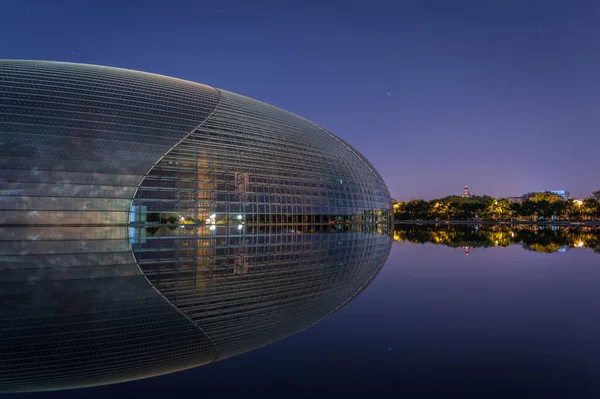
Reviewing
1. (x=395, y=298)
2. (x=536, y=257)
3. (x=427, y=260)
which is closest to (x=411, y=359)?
(x=395, y=298)

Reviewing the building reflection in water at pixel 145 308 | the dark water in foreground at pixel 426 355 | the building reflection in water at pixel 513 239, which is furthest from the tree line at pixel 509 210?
the dark water in foreground at pixel 426 355

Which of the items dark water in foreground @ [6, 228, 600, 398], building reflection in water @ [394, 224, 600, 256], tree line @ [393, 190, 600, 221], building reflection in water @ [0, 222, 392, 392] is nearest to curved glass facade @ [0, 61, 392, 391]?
building reflection in water @ [0, 222, 392, 392]

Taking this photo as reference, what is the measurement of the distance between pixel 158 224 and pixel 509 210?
130922mm

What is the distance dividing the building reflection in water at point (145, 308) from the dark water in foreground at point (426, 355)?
0.54 metres

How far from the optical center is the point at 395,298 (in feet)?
37.8

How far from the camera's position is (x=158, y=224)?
140 ft

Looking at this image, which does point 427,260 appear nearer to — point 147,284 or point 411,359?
point 147,284

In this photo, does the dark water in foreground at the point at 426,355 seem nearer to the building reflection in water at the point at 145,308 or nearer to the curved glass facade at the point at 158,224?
the building reflection in water at the point at 145,308

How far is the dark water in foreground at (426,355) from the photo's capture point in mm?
5625

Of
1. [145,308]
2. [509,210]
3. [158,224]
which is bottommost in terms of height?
[145,308]

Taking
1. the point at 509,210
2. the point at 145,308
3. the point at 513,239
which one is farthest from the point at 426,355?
the point at 509,210

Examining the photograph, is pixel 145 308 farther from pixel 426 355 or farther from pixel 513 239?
pixel 513 239

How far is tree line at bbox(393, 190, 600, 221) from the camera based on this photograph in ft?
440

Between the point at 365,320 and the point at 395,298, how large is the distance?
261cm
